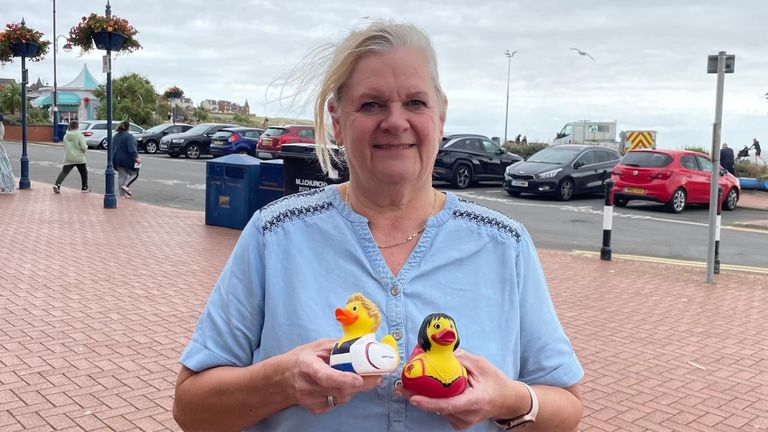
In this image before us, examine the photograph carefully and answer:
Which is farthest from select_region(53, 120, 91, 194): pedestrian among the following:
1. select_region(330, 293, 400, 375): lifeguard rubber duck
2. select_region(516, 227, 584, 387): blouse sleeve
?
select_region(330, 293, 400, 375): lifeguard rubber duck

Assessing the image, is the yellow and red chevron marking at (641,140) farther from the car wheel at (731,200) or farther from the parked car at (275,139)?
the parked car at (275,139)

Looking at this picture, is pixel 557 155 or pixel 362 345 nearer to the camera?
pixel 362 345

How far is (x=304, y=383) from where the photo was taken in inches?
61.4

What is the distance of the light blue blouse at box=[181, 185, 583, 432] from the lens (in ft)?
5.63

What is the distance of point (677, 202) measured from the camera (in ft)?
58.7

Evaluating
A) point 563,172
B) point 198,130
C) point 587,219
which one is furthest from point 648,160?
point 198,130

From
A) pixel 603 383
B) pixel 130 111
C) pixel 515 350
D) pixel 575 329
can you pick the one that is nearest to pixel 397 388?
pixel 515 350

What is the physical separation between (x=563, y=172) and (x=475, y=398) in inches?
730

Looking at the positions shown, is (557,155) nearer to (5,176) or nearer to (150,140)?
(5,176)

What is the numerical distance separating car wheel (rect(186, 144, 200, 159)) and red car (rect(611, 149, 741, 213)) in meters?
19.2

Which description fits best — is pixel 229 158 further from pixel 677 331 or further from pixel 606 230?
pixel 677 331

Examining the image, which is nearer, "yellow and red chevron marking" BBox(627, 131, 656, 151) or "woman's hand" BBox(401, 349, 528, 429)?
"woman's hand" BBox(401, 349, 528, 429)

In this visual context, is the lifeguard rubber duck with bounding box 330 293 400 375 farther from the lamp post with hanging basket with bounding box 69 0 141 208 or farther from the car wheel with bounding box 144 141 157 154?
the car wheel with bounding box 144 141 157 154

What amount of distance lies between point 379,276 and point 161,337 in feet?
14.7
